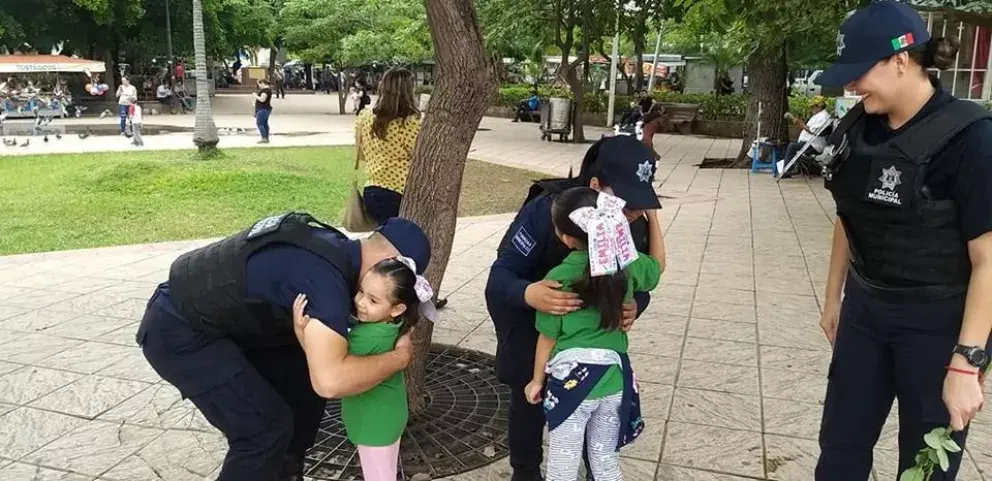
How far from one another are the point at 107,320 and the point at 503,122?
21731 millimetres

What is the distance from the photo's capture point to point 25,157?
48.2ft

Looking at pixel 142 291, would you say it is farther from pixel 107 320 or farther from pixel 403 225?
pixel 403 225

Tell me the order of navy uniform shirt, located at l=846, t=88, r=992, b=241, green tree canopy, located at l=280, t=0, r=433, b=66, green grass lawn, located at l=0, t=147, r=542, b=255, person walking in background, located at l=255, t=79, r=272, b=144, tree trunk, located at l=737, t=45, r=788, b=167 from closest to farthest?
navy uniform shirt, located at l=846, t=88, r=992, b=241, green grass lawn, located at l=0, t=147, r=542, b=255, tree trunk, located at l=737, t=45, r=788, b=167, person walking in background, located at l=255, t=79, r=272, b=144, green tree canopy, located at l=280, t=0, r=433, b=66

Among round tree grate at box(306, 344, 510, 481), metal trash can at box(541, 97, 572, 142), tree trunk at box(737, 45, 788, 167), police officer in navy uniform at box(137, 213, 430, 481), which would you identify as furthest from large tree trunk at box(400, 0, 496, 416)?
metal trash can at box(541, 97, 572, 142)

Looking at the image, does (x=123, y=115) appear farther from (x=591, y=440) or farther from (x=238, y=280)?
(x=591, y=440)

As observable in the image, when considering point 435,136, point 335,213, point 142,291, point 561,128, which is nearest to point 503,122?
point 561,128

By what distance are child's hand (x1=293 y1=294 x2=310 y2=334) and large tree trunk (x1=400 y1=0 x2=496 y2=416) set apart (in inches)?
56.8

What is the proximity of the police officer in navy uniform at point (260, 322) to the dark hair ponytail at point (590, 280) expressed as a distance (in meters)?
0.42

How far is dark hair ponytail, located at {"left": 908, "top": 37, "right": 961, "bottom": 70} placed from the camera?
2.06m

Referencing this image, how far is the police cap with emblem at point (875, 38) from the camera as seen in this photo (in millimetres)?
2047

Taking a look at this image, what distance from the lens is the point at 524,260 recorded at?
2.64 m

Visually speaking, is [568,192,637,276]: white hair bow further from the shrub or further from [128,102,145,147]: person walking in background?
the shrub

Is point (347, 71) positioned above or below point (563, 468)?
above

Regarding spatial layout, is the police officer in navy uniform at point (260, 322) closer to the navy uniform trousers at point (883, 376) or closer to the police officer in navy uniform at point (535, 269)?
the police officer in navy uniform at point (535, 269)
